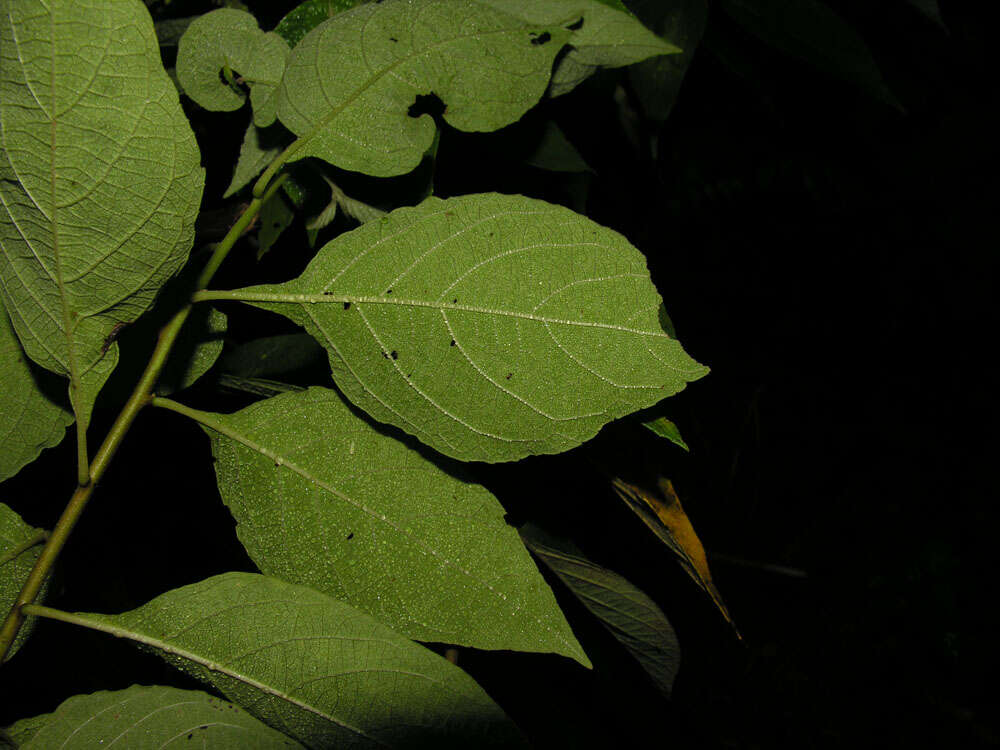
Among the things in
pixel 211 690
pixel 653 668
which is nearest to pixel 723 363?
pixel 653 668

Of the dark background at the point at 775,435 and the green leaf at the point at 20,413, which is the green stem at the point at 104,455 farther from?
the dark background at the point at 775,435

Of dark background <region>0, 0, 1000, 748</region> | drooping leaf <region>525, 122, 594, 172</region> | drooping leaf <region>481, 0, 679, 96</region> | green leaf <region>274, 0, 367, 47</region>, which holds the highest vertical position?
drooping leaf <region>481, 0, 679, 96</region>

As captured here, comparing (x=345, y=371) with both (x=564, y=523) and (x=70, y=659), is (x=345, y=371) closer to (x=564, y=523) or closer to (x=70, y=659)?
(x=564, y=523)

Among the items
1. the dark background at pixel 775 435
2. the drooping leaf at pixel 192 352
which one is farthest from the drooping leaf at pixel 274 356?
the drooping leaf at pixel 192 352

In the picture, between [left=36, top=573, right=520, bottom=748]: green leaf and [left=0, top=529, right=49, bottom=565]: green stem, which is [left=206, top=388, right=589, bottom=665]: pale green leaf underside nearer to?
[left=36, top=573, right=520, bottom=748]: green leaf

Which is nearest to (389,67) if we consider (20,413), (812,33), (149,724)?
(20,413)

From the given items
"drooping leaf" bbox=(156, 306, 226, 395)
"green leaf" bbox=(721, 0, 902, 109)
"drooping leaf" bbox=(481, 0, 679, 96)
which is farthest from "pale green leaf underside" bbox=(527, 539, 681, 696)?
"green leaf" bbox=(721, 0, 902, 109)
